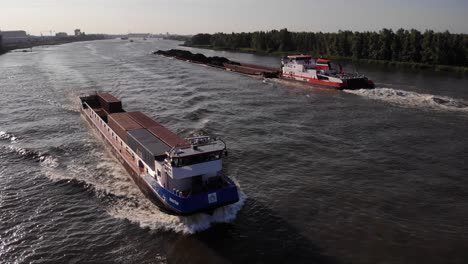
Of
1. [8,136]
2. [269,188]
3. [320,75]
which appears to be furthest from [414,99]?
[8,136]

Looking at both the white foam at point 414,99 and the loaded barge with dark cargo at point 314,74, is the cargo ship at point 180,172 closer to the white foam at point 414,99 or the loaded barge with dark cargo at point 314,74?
the white foam at point 414,99

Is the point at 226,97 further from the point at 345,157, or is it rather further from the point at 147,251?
the point at 147,251

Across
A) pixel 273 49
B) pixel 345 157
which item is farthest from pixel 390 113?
pixel 273 49

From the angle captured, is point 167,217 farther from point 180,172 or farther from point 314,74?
point 314,74

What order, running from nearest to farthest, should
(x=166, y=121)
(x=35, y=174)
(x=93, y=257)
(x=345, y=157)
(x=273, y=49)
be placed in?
(x=93, y=257) < (x=35, y=174) < (x=345, y=157) < (x=166, y=121) < (x=273, y=49)

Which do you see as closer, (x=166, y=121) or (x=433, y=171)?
(x=433, y=171)
